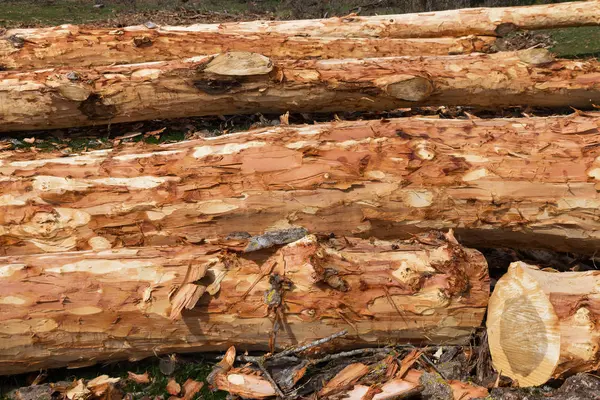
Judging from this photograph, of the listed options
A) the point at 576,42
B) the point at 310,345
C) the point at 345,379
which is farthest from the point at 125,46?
the point at 576,42

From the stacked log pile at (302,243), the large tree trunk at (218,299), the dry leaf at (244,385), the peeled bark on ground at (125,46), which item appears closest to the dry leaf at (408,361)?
the stacked log pile at (302,243)

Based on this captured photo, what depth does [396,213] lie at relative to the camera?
11.7 ft

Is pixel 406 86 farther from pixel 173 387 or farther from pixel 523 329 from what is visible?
pixel 173 387

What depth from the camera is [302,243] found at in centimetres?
294

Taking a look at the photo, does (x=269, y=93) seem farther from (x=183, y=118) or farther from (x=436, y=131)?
(x=436, y=131)

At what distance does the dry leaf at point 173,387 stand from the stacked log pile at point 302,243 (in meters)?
0.21

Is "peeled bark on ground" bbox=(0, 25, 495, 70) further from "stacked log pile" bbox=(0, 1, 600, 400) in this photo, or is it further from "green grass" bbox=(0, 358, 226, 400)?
"green grass" bbox=(0, 358, 226, 400)

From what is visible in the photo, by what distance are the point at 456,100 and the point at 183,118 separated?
3.47 m

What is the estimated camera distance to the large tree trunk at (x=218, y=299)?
2844 millimetres

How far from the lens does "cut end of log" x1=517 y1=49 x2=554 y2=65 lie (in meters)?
5.86

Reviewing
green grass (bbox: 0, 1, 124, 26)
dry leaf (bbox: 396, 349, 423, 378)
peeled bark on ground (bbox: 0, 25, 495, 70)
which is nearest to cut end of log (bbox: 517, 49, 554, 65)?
peeled bark on ground (bbox: 0, 25, 495, 70)

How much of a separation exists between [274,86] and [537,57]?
3.18 meters

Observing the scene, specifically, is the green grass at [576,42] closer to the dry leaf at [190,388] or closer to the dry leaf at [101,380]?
the dry leaf at [190,388]

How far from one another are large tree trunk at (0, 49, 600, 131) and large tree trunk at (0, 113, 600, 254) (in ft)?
6.25
